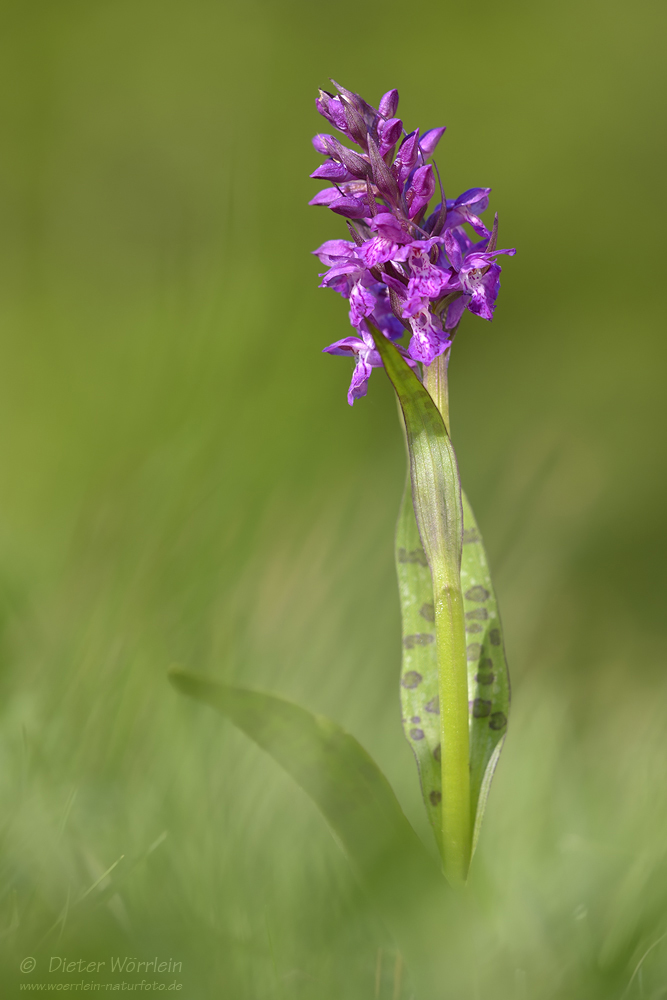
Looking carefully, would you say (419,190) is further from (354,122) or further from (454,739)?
(454,739)

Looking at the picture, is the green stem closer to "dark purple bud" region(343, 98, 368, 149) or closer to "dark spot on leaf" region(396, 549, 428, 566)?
"dark spot on leaf" region(396, 549, 428, 566)

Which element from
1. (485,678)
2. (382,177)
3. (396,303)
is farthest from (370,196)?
(485,678)

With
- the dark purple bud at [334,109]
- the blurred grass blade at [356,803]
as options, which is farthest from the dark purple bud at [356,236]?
the blurred grass blade at [356,803]

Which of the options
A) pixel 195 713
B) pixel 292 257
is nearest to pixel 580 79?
pixel 292 257

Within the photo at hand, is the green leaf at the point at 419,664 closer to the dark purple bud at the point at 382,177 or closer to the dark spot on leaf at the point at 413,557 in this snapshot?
the dark spot on leaf at the point at 413,557

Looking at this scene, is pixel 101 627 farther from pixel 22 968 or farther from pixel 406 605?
pixel 406 605

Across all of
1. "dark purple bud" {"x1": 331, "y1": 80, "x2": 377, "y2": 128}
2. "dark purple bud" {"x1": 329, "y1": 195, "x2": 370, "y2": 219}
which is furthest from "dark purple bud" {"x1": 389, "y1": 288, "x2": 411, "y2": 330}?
"dark purple bud" {"x1": 331, "y1": 80, "x2": 377, "y2": 128}

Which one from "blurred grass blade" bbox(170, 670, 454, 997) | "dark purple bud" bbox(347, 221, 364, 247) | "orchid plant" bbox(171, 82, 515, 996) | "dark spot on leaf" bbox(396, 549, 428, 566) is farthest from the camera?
"dark spot on leaf" bbox(396, 549, 428, 566)
